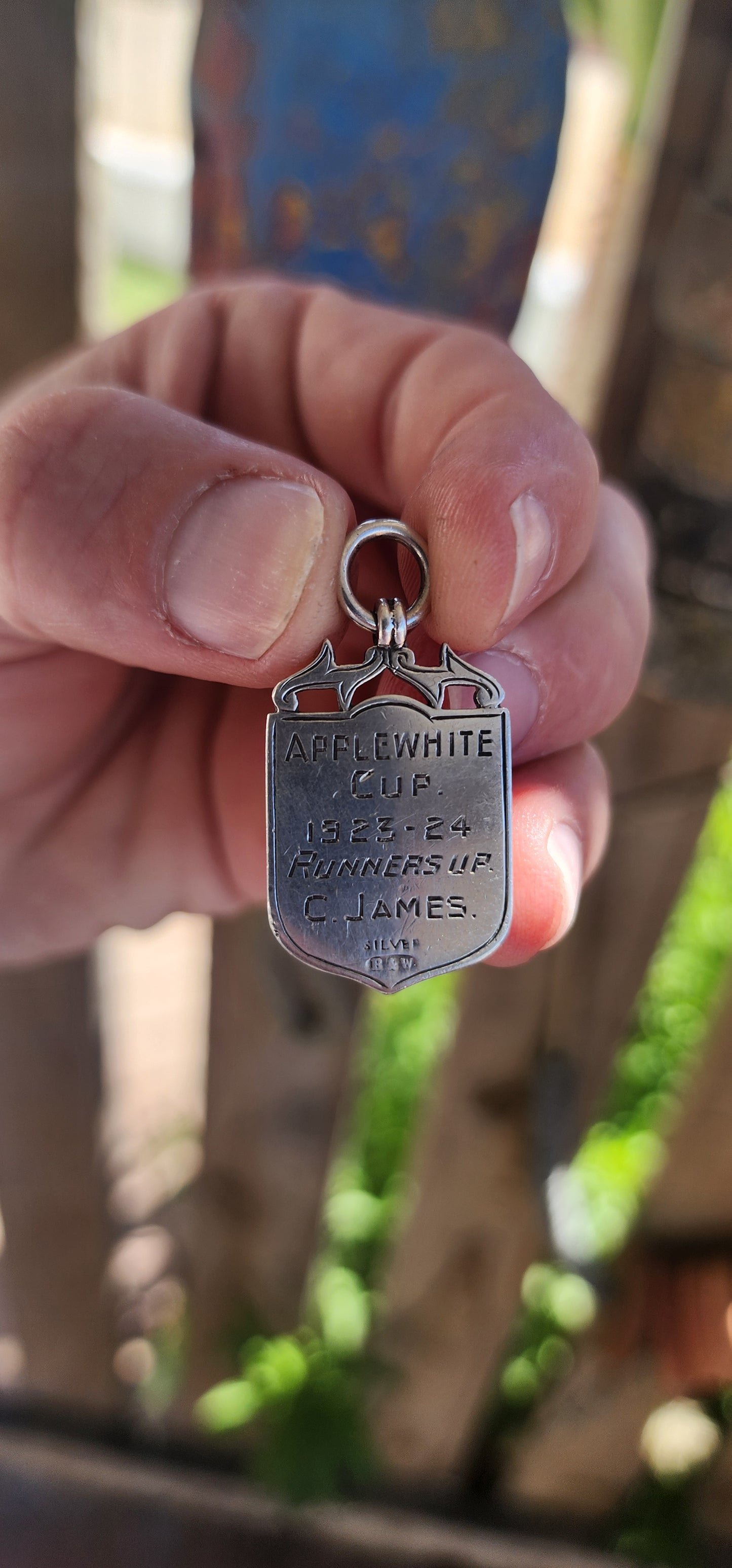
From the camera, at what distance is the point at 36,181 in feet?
3.95

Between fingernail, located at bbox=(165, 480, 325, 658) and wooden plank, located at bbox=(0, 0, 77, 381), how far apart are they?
66cm

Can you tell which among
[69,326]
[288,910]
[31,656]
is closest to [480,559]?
[288,910]

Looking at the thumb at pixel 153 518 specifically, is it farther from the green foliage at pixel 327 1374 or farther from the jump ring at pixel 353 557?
the green foliage at pixel 327 1374

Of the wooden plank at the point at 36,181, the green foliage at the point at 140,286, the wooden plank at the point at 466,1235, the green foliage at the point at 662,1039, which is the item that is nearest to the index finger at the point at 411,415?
the wooden plank at the point at 36,181

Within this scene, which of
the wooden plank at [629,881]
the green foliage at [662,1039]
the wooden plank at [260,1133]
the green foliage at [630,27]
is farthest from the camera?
the green foliage at [662,1039]

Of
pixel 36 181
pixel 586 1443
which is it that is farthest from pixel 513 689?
pixel 586 1443

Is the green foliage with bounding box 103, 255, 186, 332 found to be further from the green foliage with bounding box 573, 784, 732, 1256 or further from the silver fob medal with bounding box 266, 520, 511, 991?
the silver fob medal with bounding box 266, 520, 511, 991

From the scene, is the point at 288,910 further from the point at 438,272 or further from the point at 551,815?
the point at 438,272

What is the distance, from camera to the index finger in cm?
85

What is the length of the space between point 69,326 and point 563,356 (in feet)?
2.60

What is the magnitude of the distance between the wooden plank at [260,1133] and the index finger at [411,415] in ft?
2.34

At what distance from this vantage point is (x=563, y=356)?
5.54ft

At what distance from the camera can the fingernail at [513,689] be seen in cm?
97

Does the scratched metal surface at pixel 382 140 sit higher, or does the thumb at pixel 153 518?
the scratched metal surface at pixel 382 140
